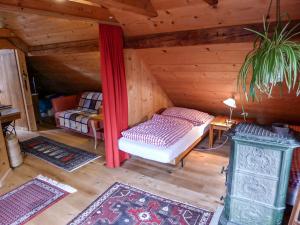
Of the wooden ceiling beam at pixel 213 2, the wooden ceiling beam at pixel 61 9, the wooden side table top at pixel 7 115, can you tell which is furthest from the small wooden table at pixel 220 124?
the wooden side table top at pixel 7 115

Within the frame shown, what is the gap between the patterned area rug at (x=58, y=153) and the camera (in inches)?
126

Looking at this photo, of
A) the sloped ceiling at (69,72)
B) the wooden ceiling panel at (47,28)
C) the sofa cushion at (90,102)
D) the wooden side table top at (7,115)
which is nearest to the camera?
the wooden side table top at (7,115)

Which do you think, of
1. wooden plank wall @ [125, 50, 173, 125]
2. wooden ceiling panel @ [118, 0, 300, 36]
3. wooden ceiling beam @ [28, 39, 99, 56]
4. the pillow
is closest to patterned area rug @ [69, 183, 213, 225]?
wooden plank wall @ [125, 50, 173, 125]

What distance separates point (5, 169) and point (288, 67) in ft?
11.3

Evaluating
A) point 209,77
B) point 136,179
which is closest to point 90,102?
point 136,179

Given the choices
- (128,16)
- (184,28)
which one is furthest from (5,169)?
(184,28)

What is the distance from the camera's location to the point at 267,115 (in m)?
3.35

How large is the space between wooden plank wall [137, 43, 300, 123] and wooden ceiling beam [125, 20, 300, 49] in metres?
0.15

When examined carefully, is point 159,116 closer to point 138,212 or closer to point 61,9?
point 138,212

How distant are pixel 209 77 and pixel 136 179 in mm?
1718

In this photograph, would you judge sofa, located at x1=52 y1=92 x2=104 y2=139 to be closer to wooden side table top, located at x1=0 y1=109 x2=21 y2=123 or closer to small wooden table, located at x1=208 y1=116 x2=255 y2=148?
wooden side table top, located at x1=0 y1=109 x2=21 y2=123

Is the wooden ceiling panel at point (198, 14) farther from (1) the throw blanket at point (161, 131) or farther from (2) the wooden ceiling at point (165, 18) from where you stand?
(1) the throw blanket at point (161, 131)

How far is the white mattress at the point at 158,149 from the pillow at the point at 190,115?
14.8 inches

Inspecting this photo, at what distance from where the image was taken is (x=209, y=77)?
3.05 metres
